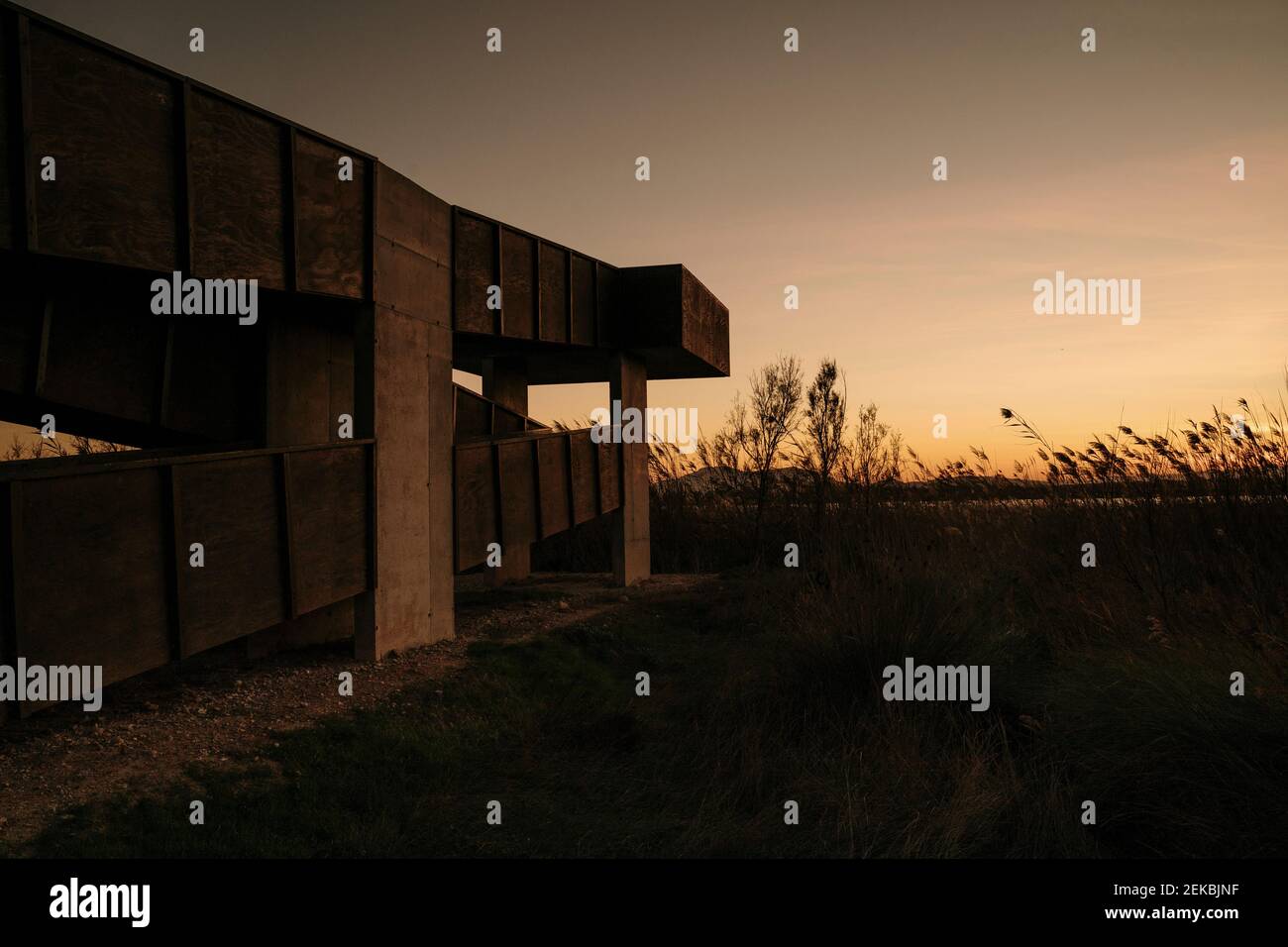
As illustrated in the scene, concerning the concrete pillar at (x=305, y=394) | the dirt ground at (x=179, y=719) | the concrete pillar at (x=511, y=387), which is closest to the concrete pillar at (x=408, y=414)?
the dirt ground at (x=179, y=719)

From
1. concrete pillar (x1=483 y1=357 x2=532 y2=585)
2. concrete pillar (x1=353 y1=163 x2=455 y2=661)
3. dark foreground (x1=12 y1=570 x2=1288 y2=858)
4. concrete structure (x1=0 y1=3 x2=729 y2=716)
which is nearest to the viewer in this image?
dark foreground (x1=12 y1=570 x2=1288 y2=858)

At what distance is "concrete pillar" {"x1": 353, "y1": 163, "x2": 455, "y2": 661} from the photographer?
23.9 feet

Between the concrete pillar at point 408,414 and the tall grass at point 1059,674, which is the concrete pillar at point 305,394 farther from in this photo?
the tall grass at point 1059,674

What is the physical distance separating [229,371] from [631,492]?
6.80 meters

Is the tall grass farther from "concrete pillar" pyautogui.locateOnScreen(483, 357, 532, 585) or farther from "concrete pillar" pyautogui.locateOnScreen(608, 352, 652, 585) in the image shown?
"concrete pillar" pyautogui.locateOnScreen(483, 357, 532, 585)

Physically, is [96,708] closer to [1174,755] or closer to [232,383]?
[232,383]

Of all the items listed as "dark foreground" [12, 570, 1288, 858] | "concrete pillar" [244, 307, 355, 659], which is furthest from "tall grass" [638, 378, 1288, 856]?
"concrete pillar" [244, 307, 355, 659]

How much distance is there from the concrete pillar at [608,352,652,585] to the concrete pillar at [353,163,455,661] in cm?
412

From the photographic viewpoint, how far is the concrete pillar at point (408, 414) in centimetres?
729

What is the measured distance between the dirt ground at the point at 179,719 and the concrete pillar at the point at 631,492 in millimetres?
3761

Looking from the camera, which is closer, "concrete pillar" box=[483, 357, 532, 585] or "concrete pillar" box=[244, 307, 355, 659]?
"concrete pillar" box=[244, 307, 355, 659]

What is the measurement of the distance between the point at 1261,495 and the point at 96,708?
1017cm

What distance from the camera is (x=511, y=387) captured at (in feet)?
43.3
